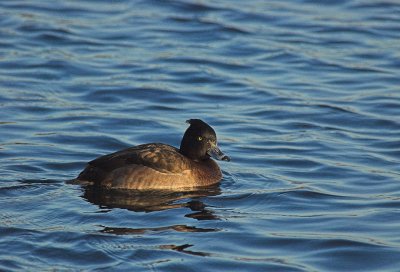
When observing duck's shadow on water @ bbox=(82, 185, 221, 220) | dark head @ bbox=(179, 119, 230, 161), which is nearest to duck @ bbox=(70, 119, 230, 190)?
dark head @ bbox=(179, 119, 230, 161)

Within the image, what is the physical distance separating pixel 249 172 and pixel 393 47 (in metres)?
8.07

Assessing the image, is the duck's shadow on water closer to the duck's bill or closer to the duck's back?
the duck's back

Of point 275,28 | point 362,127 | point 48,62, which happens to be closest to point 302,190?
point 362,127

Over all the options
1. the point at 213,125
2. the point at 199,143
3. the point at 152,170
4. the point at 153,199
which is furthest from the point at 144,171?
the point at 213,125

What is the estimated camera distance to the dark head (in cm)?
1377

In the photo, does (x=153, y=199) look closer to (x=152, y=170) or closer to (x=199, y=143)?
(x=152, y=170)

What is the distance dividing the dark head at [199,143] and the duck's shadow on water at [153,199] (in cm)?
54

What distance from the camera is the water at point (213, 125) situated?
10930 mm

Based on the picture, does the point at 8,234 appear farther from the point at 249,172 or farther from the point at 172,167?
the point at 249,172

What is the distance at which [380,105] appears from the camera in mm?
17688

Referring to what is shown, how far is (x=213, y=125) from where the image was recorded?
653 inches

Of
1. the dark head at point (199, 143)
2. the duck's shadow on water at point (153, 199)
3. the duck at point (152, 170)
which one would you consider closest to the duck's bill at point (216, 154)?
the dark head at point (199, 143)

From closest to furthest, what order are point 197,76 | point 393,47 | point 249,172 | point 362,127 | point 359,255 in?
point 359,255, point 249,172, point 362,127, point 197,76, point 393,47

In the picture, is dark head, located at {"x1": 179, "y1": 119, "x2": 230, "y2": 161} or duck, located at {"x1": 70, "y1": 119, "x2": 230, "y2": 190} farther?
dark head, located at {"x1": 179, "y1": 119, "x2": 230, "y2": 161}
